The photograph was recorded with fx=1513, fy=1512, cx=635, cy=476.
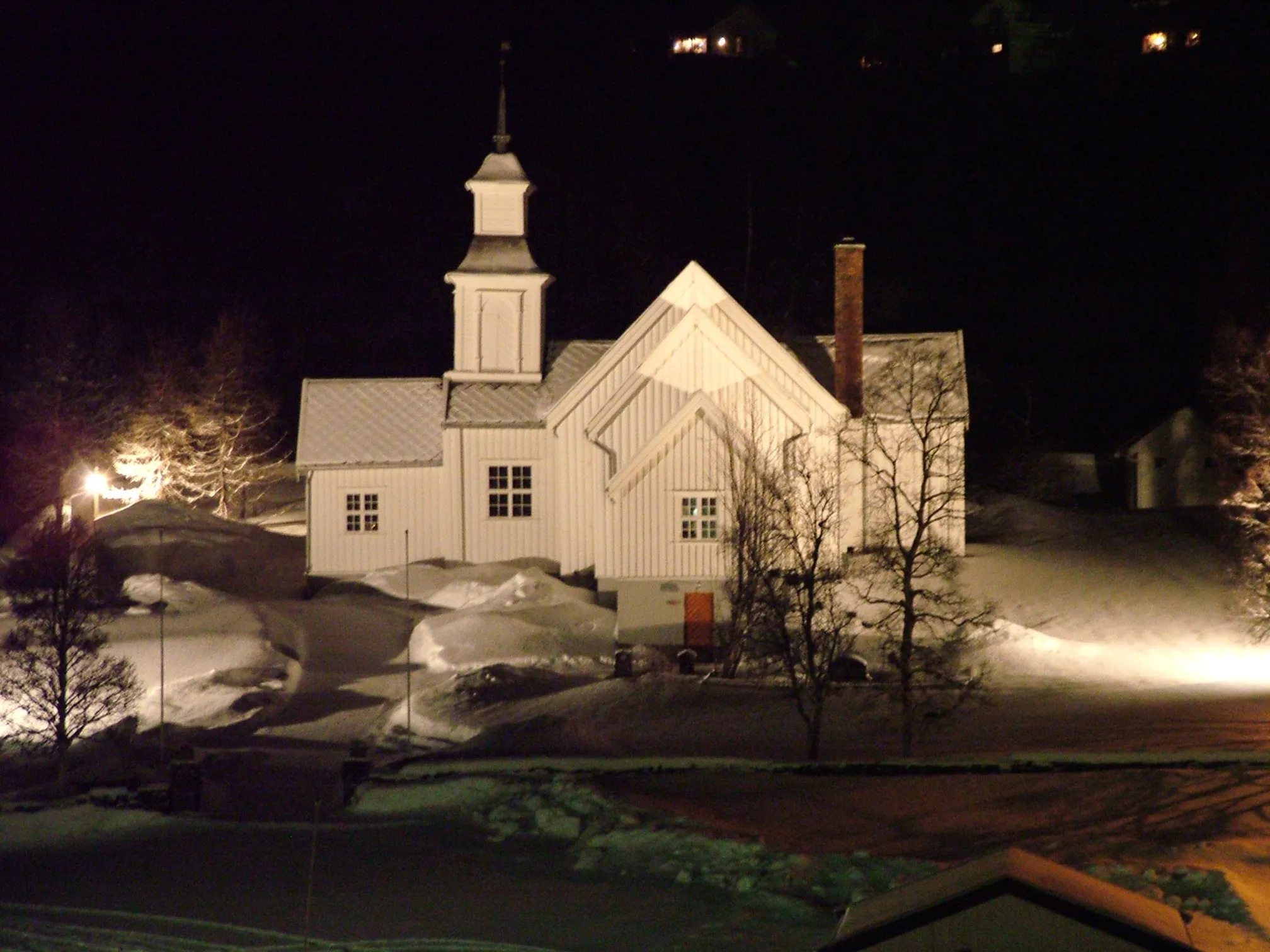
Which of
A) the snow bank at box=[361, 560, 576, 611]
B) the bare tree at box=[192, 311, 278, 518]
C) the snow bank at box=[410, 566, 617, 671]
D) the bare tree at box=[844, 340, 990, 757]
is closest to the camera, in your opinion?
the bare tree at box=[844, 340, 990, 757]

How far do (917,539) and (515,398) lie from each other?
56.9 ft

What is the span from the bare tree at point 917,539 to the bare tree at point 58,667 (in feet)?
40.9

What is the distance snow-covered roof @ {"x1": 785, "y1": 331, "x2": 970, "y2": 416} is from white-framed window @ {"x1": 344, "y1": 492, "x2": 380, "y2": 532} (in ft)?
36.5

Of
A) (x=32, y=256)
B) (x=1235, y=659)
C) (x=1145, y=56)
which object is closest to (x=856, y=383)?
(x=1235, y=659)

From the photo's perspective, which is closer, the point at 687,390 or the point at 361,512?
the point at 687,390

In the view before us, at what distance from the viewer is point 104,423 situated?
167 feet

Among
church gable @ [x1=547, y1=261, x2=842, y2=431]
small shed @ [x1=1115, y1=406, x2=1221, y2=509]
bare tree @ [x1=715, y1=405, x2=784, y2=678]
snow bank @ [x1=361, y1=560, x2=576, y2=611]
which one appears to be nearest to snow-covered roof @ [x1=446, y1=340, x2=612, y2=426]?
church gable @ [x1=547, y1=261, x2=842, y2=431]

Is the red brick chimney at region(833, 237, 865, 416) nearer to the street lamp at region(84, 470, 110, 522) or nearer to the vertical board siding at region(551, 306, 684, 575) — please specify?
the vertical board siding at region(551, 306, 684, 575)

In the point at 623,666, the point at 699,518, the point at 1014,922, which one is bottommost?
the point at 623,666

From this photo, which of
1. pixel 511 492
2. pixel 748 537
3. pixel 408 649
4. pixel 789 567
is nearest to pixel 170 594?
pixel 511 492

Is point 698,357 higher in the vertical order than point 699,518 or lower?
higher

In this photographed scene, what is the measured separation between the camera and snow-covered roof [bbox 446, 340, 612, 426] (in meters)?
37.3

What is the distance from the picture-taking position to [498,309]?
39.2 metres

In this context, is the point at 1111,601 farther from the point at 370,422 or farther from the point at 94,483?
the point at 94,483
